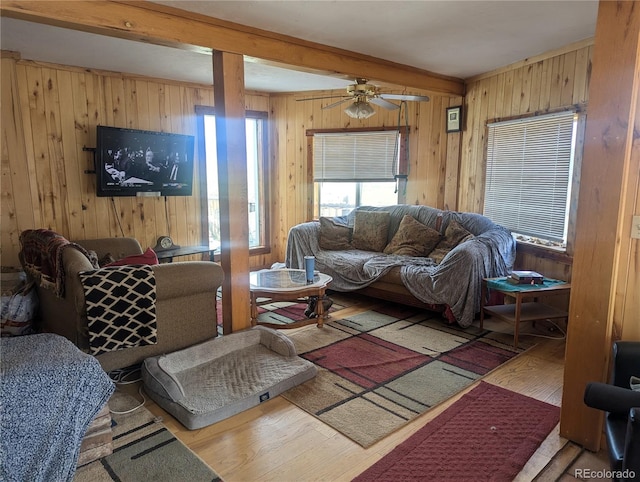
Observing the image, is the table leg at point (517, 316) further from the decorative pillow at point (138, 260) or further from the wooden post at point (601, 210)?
the decorative pillow at point (138, 260)

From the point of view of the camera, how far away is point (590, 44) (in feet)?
11.5

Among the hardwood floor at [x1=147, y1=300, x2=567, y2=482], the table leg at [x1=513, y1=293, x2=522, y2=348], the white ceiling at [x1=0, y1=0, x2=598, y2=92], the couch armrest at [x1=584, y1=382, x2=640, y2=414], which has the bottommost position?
the hardwood floor at [x1=147, y1=300, x2=567, y2=482]

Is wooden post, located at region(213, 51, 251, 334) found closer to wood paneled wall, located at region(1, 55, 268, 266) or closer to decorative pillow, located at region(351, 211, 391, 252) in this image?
decorative pillow, located at region(351, 211, 391, 252)

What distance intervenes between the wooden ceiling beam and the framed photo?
3.73 ft

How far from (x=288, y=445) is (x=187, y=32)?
2.67 meters

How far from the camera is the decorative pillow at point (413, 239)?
4602 millimetres

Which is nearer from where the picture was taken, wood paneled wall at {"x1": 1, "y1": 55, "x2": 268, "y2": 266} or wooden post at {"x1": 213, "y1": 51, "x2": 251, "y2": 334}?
wooden post at {"x1": 213, "y1": 51, "x2": 251, "y2": 334}

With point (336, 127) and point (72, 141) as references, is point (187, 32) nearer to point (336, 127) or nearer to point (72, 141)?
point (72, 141)

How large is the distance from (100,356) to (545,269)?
3827 millimetres

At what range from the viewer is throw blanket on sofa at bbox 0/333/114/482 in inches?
67.8

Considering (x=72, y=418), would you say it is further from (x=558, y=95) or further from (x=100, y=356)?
(x=558, y=95)

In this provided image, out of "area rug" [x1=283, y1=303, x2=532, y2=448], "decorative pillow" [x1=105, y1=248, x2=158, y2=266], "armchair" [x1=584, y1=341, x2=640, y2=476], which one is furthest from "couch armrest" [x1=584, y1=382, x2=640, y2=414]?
"decorative pillow" [x1=105, y1=248, x2=158, y2=266]

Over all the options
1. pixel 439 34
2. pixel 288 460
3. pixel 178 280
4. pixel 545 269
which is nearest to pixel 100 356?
pixel 178 280

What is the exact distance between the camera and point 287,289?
11.8ft
